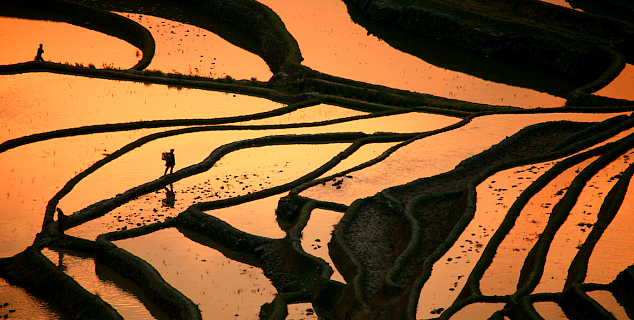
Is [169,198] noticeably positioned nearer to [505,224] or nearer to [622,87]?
[505,224]

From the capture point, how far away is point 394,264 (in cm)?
1275

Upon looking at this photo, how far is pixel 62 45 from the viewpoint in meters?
30.6

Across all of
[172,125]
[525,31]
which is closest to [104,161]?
[172,125]

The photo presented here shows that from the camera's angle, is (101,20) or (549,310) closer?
(549,310)

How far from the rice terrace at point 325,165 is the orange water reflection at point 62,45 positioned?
0.59 ft

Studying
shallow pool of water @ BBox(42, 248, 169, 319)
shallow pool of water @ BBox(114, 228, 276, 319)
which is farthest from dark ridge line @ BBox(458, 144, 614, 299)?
shallow pool of water @ BBox(42, 248, 169, 319)

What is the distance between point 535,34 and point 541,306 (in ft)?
65.4

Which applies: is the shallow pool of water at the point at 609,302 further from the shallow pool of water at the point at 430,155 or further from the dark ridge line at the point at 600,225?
the shallow pool of water at the point at 430,155

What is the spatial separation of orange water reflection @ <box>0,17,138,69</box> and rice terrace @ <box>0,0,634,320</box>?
0.18 m

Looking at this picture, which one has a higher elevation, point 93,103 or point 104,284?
point 93,103

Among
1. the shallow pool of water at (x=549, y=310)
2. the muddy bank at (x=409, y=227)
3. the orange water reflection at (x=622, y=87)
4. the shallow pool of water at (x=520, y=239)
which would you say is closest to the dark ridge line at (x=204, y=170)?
the muddy bank at (x=409, y=227)

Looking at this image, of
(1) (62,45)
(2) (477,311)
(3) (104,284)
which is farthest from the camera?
(1) (62,45)

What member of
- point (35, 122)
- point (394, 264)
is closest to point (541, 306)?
point (394, 264)

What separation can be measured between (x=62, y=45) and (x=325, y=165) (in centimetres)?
1761
